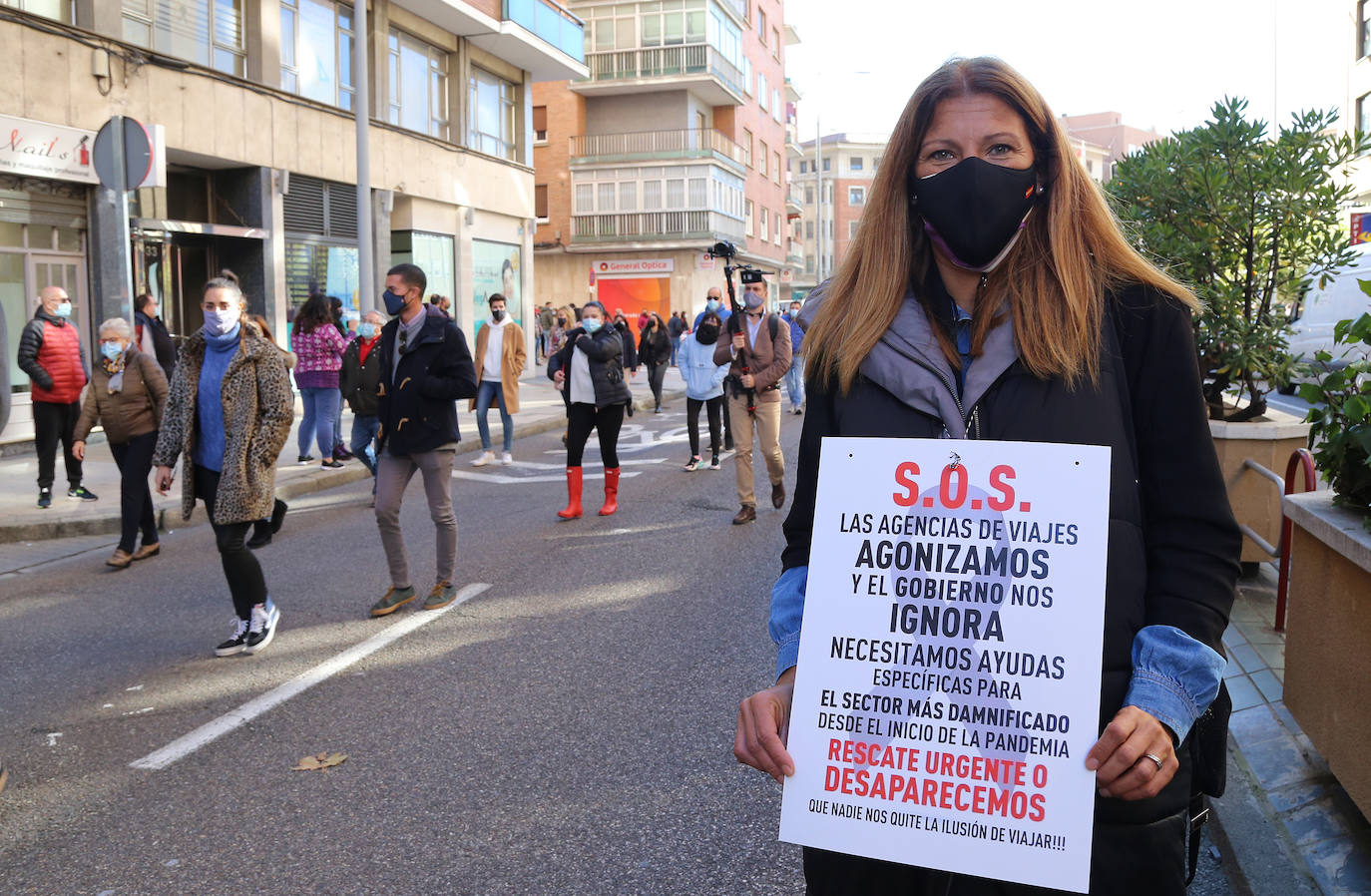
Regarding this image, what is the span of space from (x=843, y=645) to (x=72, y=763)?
3980mm

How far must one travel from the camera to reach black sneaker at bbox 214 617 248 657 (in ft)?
20.4

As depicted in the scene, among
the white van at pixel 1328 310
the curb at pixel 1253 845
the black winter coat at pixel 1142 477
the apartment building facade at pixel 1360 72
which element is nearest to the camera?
the black winter coat at pixel 1142 477

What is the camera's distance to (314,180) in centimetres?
2150

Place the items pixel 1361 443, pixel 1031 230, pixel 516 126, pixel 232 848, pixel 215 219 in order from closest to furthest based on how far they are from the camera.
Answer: pixel 1031 230 → pixel 1361 443 → pixel 232 848 → pixel 215 219 → pixel 516 126

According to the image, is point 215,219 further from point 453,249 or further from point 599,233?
point 599,233

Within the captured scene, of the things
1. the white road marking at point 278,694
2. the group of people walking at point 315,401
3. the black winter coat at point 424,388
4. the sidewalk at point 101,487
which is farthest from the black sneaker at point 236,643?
the sidewalk at point 101,487

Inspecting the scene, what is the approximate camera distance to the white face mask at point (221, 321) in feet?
20.8

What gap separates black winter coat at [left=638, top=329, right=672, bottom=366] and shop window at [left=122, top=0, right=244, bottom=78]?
8.11 meters

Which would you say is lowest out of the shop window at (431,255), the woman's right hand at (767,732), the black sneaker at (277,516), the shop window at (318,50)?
the black sneaker at (277,516)

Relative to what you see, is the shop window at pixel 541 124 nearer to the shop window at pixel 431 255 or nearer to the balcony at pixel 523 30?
the balcony at pixel 523 30

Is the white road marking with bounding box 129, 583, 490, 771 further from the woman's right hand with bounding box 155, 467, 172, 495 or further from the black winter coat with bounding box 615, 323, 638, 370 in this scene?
the black winter coat with bounding box 615, 323, 638, 370

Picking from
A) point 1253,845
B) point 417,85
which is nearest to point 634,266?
point 417,85

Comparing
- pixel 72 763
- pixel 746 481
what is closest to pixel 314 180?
→ pixel 746 481

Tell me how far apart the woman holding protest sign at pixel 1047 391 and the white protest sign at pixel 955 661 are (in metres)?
0.06
